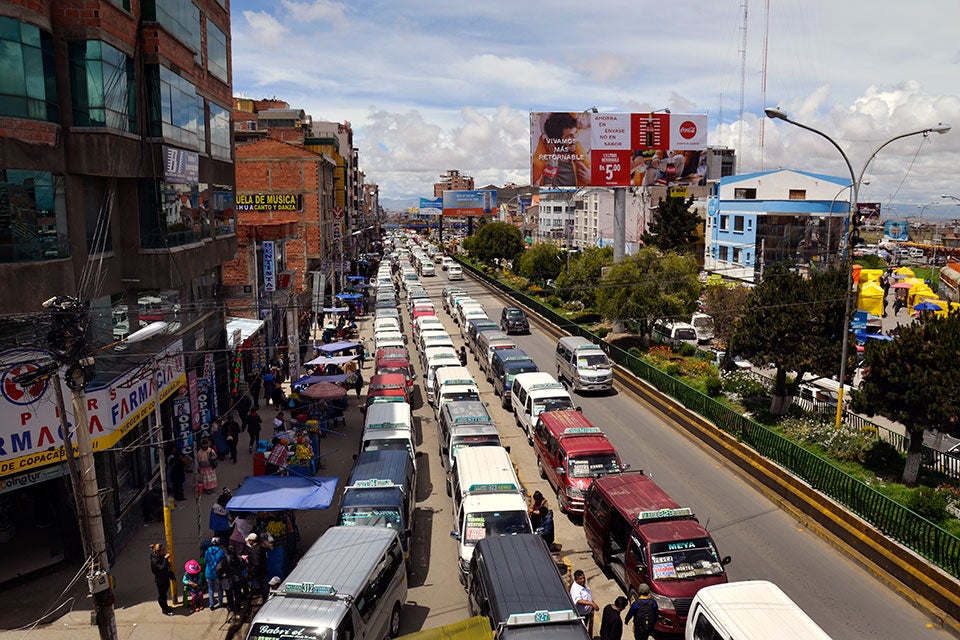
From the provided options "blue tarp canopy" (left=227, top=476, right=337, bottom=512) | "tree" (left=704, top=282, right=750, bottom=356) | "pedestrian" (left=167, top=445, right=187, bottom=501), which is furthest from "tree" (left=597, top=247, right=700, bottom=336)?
"blue tarp canopy" (left=227, top=476, right=337, bottom=512)

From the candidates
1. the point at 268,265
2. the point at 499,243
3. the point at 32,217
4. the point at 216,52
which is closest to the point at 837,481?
the point at 32,217

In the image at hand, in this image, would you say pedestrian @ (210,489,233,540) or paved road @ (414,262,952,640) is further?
pedestrian @ (210,489,233,540)

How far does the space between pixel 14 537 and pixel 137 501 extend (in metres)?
2.47

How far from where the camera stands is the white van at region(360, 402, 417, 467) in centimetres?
1800

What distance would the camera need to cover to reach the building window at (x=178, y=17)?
16.9 meters

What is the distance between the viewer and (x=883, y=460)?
1783cm

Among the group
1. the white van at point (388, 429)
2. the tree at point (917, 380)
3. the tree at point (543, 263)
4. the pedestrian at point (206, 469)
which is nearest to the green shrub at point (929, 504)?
the tree at point (917, 380)

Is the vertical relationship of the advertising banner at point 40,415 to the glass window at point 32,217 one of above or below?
below

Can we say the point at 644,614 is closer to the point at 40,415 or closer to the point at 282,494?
the point at 282,494

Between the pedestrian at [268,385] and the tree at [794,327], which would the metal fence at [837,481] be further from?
the pedestrian at [268,385]

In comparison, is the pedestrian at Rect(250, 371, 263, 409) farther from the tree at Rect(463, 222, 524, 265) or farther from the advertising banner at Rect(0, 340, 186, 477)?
the tree at Rect(463, 222, 524, 265)

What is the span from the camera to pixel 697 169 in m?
47.7

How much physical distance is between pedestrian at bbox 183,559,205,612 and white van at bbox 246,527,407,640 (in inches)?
111

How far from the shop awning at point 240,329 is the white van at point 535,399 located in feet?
32.9
